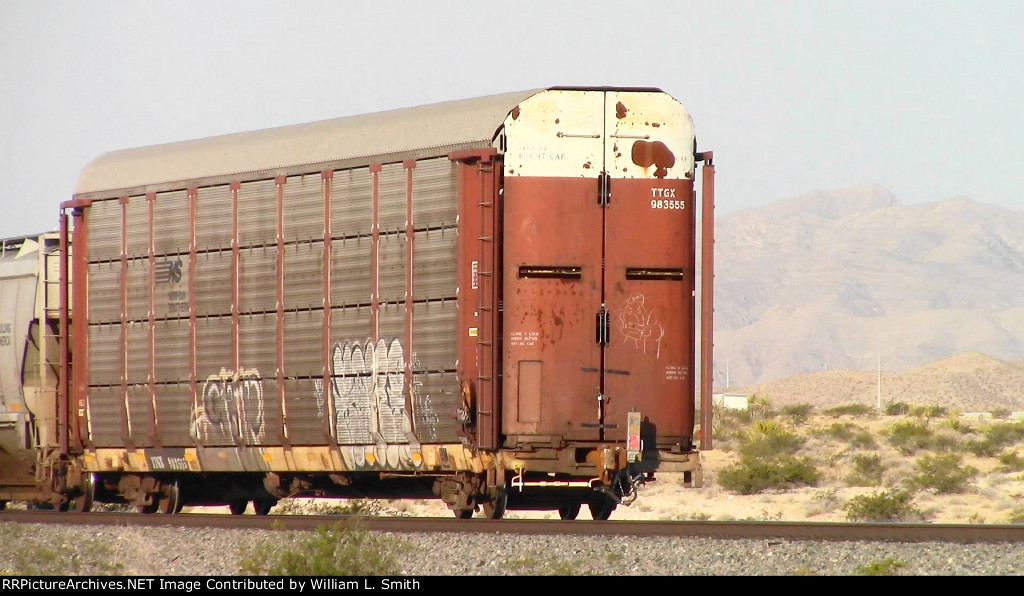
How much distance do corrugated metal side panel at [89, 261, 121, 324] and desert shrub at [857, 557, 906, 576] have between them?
11229mm

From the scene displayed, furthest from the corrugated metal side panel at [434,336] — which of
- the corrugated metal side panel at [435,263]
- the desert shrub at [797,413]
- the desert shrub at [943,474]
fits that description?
the desert shrub at [797,413]

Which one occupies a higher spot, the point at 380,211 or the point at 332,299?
the point at 380,211

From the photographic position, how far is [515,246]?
14938 mm

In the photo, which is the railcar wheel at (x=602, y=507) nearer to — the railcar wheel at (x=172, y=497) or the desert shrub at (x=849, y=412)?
the railcar wheel at (x=172, y=497)

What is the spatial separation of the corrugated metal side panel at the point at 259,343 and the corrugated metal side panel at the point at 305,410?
382mm

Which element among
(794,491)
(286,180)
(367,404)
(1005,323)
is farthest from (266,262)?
(1005,323)

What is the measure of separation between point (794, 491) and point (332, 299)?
1506 cm

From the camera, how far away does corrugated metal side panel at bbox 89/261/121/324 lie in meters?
18.7

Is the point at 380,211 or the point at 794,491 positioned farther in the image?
the point at 794,491

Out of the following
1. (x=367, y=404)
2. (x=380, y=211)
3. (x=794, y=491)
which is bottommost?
(x=794, y=491)

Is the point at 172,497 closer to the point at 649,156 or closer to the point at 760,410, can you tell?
the point at 649,156

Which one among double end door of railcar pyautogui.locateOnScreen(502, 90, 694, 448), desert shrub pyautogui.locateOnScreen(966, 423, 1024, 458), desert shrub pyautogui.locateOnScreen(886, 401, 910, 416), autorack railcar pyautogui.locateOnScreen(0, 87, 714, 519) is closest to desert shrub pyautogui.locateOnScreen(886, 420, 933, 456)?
desert shrub pyautogui.locateOnScreen(966, 423, 1024, 458)

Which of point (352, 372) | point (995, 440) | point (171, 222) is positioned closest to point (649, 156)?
point (352, 372)
